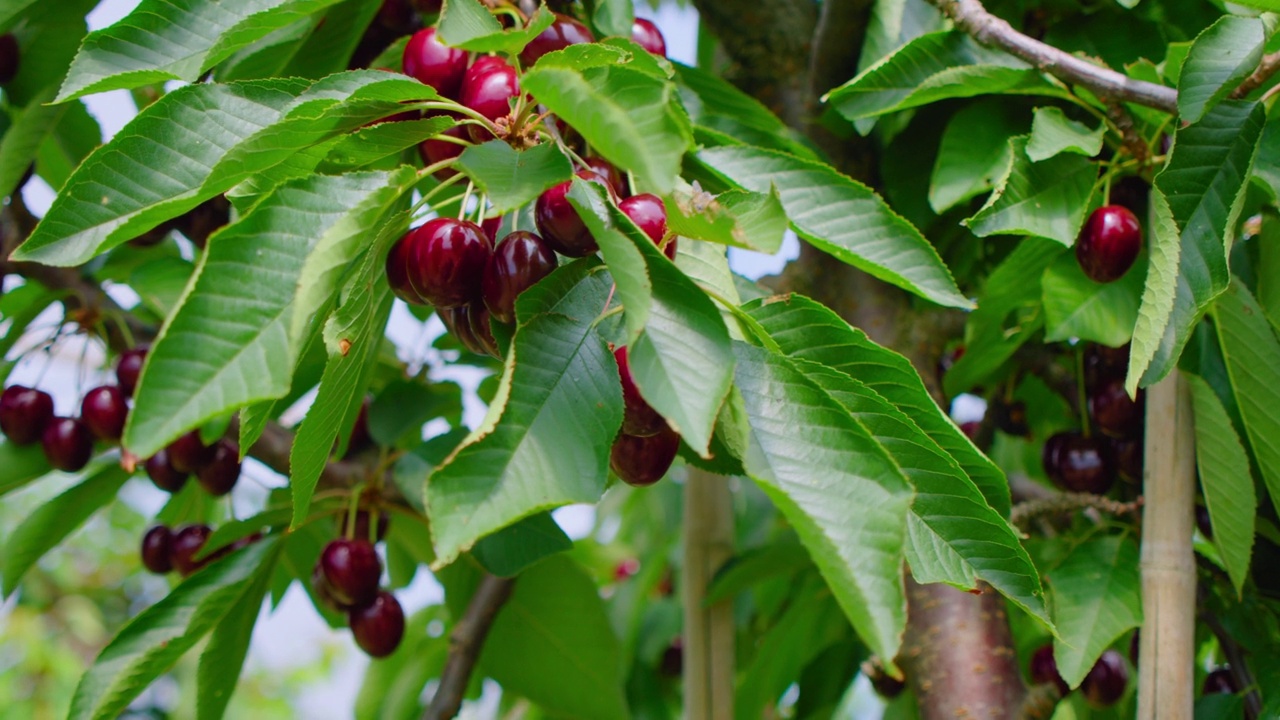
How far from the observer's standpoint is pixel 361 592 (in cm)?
113

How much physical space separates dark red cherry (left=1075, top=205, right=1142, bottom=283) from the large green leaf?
0.55 metres

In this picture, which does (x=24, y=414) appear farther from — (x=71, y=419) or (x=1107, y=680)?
(x=1107, y=680)

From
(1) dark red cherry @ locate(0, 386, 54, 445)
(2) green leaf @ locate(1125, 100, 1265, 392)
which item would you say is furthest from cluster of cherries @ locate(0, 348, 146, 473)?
(2) green leaf @ locate(1125, 100, 1265, 392)

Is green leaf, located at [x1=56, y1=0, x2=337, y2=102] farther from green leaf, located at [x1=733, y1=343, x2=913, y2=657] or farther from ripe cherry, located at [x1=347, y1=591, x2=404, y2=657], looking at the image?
ripe cherry, located at [x1=347, y1=591, x2=404, y2=657]

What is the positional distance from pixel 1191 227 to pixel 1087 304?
0.15 m

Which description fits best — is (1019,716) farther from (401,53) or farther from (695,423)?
(401,53)

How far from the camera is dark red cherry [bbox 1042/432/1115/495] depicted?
3.65ft

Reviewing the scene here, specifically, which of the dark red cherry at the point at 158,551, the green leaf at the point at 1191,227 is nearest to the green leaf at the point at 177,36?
the green leaf at the point at 1191,227

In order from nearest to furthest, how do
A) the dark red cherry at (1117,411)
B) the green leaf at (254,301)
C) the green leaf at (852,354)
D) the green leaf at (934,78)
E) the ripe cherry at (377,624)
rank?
1. the green leaf at (254,301)
2. the green leaf at (852,354)
3. the green leaf at (934,78)
4. the dark red cherry at (1117,411)
5. the ripe cherry at (377,624)

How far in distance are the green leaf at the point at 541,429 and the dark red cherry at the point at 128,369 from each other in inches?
33.1

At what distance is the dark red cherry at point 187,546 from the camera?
128 centimetres

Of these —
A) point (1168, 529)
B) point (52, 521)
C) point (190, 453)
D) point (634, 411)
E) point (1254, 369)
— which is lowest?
point (52, 521)

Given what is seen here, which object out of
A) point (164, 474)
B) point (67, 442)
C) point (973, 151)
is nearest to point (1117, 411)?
point (973, 151)

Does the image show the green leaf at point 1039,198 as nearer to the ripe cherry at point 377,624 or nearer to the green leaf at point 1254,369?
the green leaf at point 1254,369
